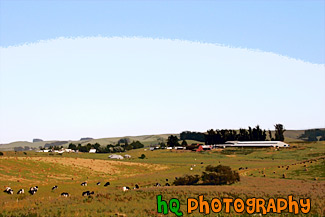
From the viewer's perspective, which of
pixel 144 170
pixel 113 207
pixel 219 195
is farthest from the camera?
pixel 144 170

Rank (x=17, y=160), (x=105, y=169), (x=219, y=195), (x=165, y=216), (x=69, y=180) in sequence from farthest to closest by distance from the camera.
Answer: (x=105, y=169), (x=17, y=160), (x=69, y=180), (x=219, y=195), (x=165, y=216)

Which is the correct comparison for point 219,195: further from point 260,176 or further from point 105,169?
point 105,169

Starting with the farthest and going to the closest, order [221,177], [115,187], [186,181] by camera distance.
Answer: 1. [186,181]
2. [221,177]
3. [115,187]

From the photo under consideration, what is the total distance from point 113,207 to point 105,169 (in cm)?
6250

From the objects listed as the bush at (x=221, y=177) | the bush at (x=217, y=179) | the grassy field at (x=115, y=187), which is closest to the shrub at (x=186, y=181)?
the bush at (x=217, y=179)

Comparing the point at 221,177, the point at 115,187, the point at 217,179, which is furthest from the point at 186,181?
the point at 115,187

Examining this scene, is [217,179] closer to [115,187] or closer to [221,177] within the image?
[221,177]

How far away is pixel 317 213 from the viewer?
33.0 m

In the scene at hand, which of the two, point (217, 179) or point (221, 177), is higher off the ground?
point (221, 177)

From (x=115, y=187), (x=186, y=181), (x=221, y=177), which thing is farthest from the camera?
(x=186, y=181)

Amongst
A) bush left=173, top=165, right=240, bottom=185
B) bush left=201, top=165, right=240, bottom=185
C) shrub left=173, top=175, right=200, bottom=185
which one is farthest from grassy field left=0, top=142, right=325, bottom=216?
shrub left=173, top=175, right=200, bottom=185

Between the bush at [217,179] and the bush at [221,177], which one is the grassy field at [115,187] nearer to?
the bush at [221,177]

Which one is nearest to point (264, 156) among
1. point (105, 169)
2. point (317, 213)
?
point (105, 169)

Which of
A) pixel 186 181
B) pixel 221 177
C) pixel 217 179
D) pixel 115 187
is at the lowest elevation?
pixel 115 187
